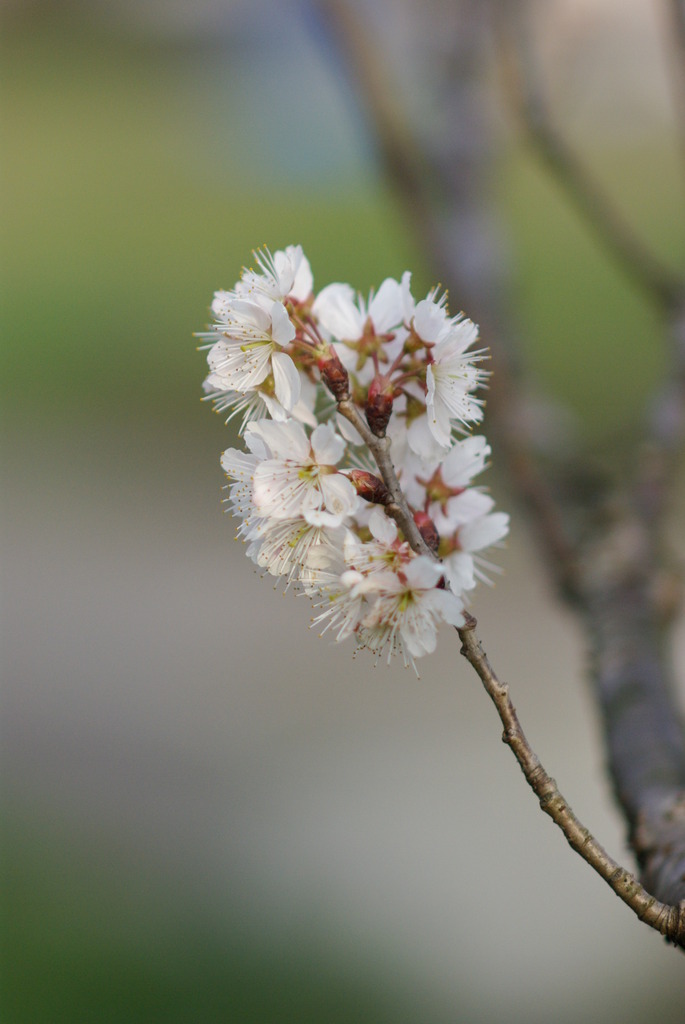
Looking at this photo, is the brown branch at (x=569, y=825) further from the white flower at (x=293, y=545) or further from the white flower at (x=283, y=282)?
the white flower at (x=283, y=282)

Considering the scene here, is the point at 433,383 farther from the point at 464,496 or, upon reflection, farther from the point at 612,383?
the point at 612,383

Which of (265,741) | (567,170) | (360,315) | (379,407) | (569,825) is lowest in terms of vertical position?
(569,825)

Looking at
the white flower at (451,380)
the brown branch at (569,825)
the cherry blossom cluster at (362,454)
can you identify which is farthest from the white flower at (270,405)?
the brown branch at (569,825)

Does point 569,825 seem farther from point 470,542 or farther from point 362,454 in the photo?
point 362,454

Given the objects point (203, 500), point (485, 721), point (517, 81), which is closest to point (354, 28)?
point (517, 81)

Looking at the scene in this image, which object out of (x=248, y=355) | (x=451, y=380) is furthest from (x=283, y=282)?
(x=451, y=380)
